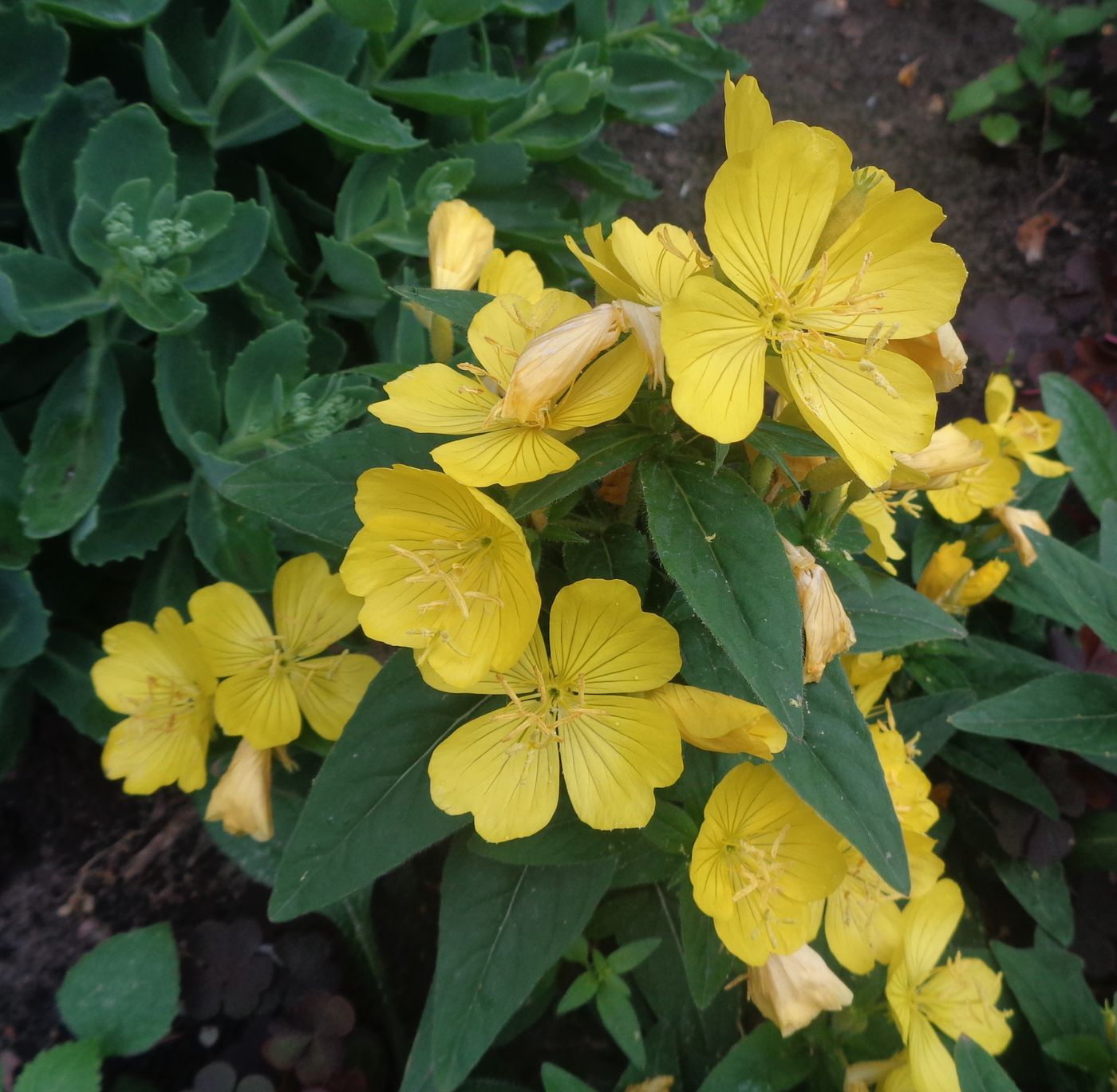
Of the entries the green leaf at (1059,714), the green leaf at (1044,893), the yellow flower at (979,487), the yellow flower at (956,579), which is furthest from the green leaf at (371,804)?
the green leaf at (1044,893)

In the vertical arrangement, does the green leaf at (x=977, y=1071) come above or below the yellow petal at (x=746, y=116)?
below

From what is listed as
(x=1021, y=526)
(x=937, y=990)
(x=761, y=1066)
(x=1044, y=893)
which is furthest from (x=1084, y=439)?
(x=761, y=1066)

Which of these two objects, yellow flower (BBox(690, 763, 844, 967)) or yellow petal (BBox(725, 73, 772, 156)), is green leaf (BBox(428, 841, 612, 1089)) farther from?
yellow petal (BBox(725, 73, 772, 156))

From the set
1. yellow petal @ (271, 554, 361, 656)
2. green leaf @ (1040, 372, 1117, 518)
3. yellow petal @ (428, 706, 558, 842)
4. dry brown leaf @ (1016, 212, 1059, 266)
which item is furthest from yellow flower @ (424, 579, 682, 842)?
dry brown leaf @ (1016, 212, 1059, 266)

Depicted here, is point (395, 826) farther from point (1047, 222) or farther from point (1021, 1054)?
point (1047, 222)

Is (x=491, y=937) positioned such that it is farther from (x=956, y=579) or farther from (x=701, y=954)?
(x=956, y=579)

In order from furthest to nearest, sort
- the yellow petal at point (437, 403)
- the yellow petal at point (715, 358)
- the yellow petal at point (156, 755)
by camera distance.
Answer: the yellow petal at point (156, 755) → the yellow petal at point (437, 403) → the yellow petal at point (715, 358)

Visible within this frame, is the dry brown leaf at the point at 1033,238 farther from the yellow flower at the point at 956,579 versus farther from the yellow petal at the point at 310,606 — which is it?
the yellow petal at the point at 310,606
